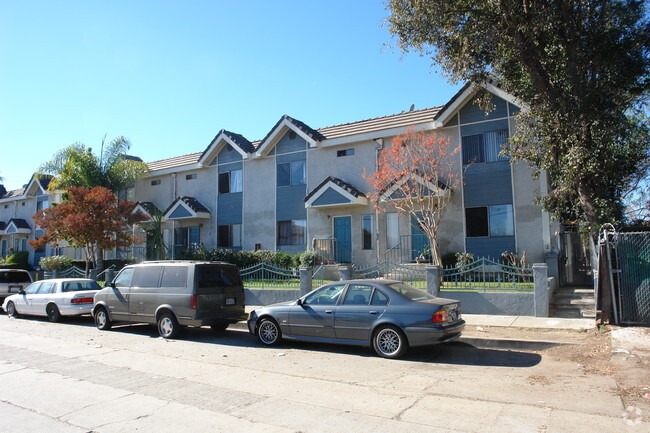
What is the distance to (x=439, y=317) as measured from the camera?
8000 millimetres

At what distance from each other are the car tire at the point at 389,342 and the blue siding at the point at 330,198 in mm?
11173

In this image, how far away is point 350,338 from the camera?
28.3 feet

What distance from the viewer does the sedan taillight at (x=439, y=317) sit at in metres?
7.93

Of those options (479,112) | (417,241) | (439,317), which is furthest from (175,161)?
(439,317)

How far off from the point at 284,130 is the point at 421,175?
331 inches

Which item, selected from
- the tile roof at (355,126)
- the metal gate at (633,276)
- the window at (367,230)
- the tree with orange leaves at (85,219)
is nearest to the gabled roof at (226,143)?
the tile roof at (355,126)

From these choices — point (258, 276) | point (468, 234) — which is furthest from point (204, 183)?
point (468, 234)

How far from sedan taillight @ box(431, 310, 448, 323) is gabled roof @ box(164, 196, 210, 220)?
1825 centimetres

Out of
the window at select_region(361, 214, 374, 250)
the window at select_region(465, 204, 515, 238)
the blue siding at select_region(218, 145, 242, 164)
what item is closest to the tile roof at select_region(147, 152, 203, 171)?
the blue siding at select_region(218, 145, 242, 164)

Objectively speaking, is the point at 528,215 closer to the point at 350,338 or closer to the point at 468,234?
the point at 468,234

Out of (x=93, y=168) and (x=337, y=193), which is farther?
(x=93, y=168)

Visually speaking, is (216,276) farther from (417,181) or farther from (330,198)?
(330,198)

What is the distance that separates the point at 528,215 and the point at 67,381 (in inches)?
591

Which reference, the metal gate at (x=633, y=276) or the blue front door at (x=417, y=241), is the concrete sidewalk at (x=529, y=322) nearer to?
the metal gate at (x=633, y=276)
